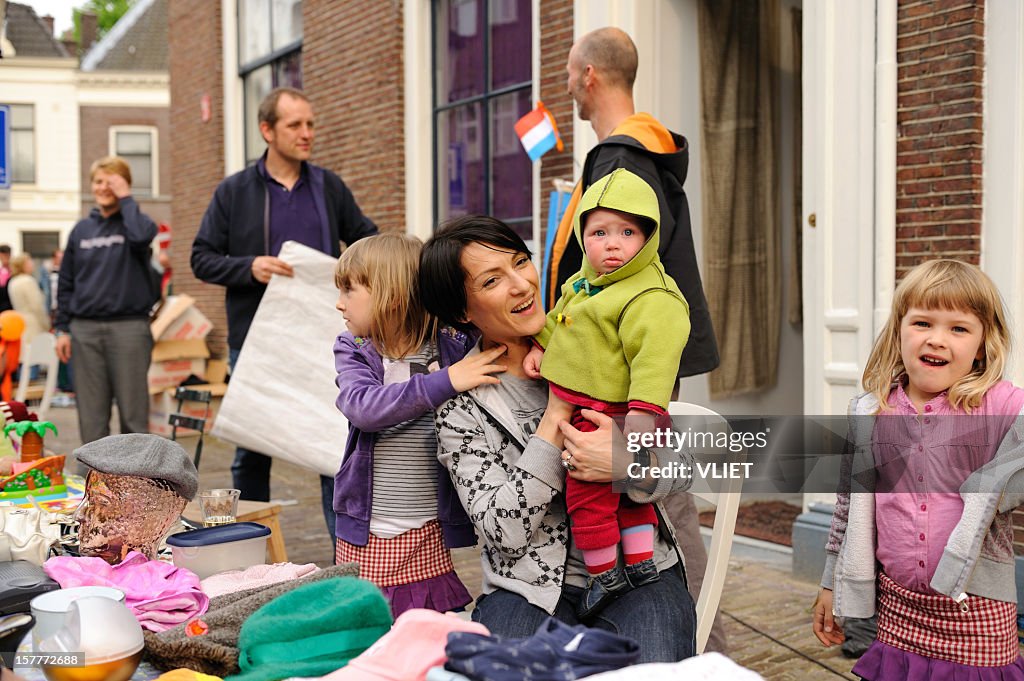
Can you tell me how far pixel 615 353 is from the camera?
6.88 feet

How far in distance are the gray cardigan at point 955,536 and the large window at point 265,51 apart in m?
8.07

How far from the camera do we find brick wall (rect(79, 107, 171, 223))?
96.3 ft

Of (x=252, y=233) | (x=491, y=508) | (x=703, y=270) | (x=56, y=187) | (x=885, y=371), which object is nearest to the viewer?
(x=491, y=508)

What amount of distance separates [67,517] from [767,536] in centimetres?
371

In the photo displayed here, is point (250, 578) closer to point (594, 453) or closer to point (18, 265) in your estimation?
point (594, 453)

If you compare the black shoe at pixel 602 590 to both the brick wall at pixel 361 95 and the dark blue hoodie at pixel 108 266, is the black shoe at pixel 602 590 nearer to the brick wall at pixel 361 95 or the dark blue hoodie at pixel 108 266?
the dark blue hoodie at pixel 108 266

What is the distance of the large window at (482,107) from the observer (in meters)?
6.98

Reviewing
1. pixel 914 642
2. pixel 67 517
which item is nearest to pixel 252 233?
pixel 67 517

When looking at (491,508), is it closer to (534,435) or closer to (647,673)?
(534,435)

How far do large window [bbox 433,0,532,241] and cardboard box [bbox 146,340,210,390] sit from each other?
359 cm

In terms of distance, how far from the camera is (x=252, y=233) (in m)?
4.63

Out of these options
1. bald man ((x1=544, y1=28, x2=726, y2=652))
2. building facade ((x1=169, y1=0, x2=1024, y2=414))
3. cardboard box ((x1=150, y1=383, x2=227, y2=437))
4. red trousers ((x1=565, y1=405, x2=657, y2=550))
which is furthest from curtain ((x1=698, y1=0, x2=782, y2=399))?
cardboard box ((x1=150, y1=383, x2=227, y2=437))

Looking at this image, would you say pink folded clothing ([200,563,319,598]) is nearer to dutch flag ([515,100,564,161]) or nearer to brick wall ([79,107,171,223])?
dutch flag ([515,100,564,161])

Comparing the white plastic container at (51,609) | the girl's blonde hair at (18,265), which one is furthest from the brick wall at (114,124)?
the white plastic container at (51,609)
